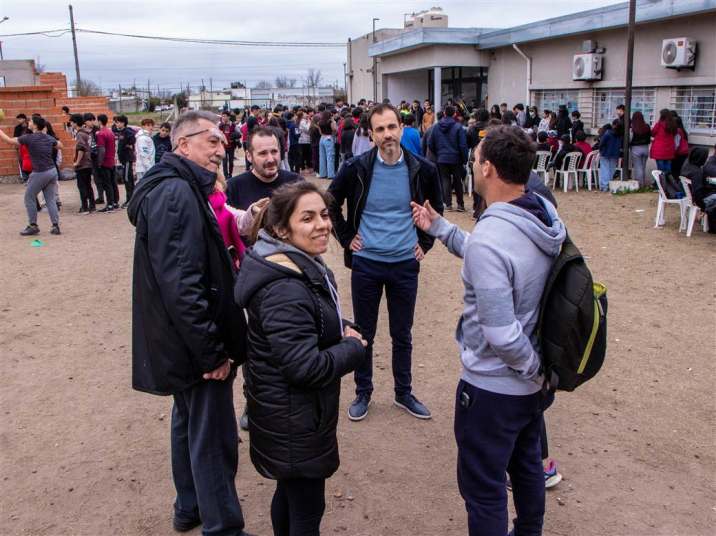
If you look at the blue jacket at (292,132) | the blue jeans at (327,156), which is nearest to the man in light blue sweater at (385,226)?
the blue jeans at (327,156)

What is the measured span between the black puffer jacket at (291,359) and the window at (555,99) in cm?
1587

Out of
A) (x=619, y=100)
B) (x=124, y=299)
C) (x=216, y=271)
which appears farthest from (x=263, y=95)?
(x=216, y=271)

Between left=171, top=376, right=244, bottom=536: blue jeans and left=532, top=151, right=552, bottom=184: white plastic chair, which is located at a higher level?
left=532, top=151, right=552, bottom=184: white plastic chair

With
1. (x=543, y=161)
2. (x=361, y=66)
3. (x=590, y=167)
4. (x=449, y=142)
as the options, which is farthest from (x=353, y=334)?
(x=361, y=66)

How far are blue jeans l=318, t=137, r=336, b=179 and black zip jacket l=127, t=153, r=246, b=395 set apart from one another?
13.9m

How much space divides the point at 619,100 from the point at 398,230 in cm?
1302

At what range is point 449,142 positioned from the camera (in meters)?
11.2

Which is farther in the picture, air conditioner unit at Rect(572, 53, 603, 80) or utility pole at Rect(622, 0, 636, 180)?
air conditioner unit at Rect(572, 53, 603, 80)

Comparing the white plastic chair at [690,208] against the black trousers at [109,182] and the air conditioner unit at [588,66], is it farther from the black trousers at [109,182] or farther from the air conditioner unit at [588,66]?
the black trousers at [109,182]

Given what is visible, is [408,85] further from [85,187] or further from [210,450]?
[210,450]

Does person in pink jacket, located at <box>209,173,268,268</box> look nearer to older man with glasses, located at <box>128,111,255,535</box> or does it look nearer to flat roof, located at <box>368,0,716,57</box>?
older man with glasses, located at <box>128,111,255,535</box>

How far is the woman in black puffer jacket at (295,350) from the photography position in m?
2.27

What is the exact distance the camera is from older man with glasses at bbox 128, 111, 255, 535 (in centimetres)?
263

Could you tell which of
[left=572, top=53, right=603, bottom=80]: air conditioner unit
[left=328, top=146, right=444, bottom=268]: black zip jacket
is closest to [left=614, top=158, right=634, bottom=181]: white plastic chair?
[left=572, top=53, right=603, bottom=80]: air conditioner unit
